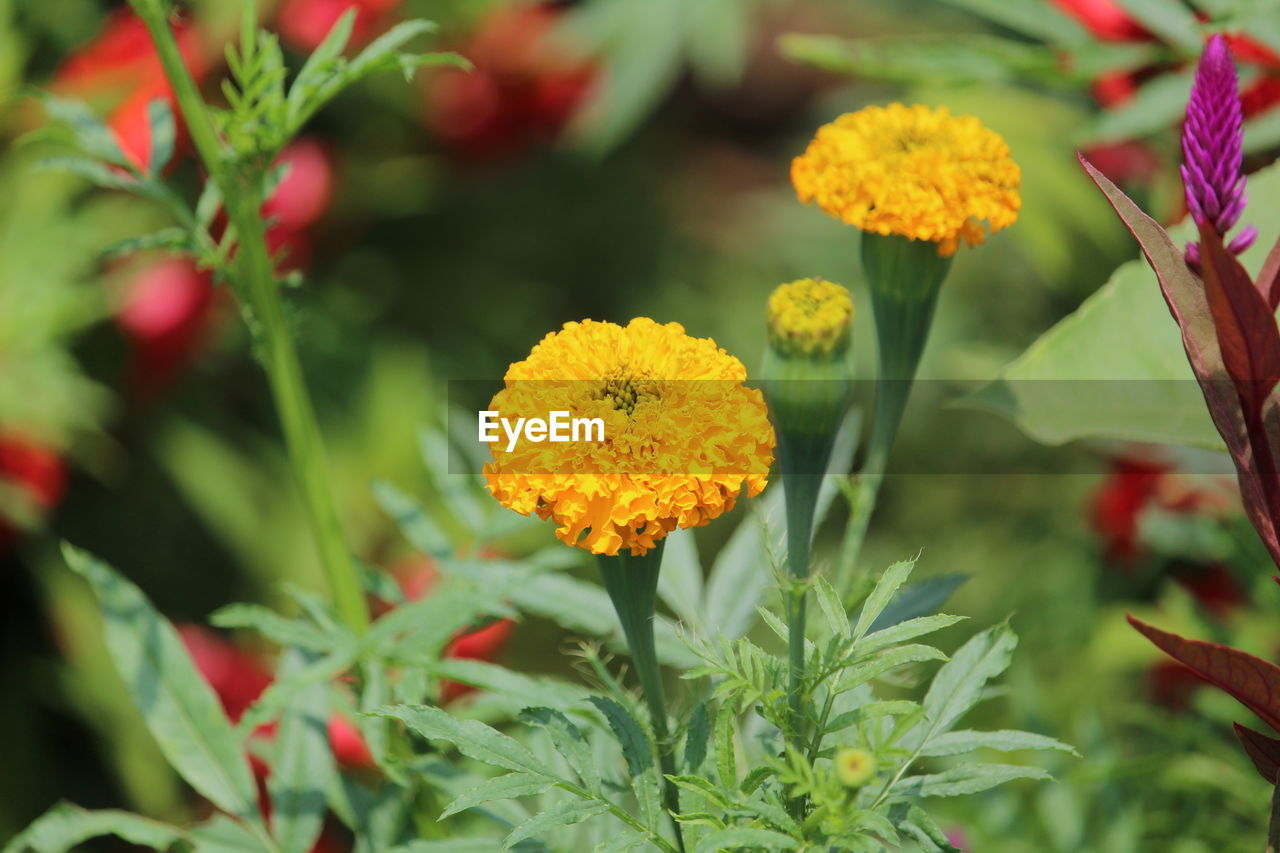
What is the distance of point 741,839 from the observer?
1.21ft

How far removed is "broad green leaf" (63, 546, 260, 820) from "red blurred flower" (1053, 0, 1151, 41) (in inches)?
29.5

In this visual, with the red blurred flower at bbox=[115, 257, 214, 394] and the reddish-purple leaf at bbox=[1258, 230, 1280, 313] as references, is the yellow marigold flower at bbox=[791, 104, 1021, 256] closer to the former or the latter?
the reddish-purple leaf at bbox=[1258, 230, 1280, 313]

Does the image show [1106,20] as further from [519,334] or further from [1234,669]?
[519,334]

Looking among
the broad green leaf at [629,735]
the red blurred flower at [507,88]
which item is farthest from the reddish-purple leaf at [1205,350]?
the red blurred flower at [507,88]

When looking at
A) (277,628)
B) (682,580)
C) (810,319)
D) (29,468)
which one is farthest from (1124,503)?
(29,468)

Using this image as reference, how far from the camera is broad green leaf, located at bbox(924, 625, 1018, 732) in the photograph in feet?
1.45

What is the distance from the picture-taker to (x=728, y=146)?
2.73 m

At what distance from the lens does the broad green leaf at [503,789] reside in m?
0.39

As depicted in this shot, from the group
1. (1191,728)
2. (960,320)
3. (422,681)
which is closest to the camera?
(422,681)

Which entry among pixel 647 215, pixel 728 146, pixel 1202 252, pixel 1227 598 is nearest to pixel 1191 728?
pixel 1227 598

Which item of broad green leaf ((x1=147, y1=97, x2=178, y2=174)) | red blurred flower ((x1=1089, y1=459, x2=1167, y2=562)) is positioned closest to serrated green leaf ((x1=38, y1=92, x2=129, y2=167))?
broad green leaf ((x1=147, y1=97, x2=178, y2=174))

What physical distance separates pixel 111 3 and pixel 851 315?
1.12 meters

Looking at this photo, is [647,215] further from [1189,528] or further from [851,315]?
[851,315]

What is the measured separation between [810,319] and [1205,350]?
0.14m
